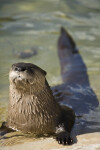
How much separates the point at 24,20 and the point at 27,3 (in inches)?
34.5

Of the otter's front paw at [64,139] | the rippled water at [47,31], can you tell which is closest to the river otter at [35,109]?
the otter's front paw at [64,139]

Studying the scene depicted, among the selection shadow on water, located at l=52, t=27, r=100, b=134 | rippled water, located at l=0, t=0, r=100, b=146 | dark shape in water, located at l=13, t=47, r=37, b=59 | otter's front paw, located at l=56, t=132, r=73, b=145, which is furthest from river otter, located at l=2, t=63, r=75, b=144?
dark shape in water, located at l=13, t=47, r=37, b=59

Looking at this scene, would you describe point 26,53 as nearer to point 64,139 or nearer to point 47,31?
point 47,31

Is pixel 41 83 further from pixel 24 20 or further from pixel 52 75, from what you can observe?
pixel 24 20

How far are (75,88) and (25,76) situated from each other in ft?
5.06

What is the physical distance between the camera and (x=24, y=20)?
21.4 ft

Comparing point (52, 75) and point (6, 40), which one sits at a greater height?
point (6, 40)

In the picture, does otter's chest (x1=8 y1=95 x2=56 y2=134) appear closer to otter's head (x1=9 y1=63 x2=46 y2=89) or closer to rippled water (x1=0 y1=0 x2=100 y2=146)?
otter's head (x1=9 y1=63 x2=46 y2=89)

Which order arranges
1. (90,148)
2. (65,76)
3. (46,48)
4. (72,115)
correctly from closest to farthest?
(90,148) < (72,115) < (65,76) < (46,48)

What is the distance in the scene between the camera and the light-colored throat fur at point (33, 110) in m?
2.97

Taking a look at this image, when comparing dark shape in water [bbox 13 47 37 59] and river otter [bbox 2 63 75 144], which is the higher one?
dark shape in water [bbox 13 47 37 59]

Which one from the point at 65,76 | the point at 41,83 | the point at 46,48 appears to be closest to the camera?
the point at 41,83

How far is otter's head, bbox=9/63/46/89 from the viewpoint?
105 inches

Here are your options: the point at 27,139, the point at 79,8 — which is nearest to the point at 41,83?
the point at 27,139
